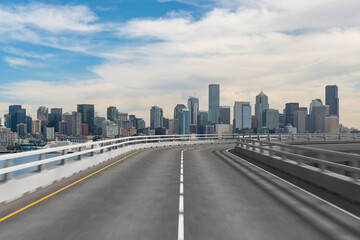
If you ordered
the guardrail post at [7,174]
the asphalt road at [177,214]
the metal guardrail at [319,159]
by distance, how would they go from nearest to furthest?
the asphalt road at [177,214] < the guardrail post at [7,174] < the metal guardrail at [319,159]

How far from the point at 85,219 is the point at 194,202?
2970 mm

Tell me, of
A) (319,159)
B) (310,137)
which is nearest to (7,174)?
A: (319,159)

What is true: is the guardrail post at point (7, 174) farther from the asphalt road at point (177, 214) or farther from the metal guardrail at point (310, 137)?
the metal guardrail at point (310, 137)

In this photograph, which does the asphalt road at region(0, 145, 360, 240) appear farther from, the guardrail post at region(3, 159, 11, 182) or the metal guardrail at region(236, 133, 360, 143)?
the metal guardrail at region(236, 133, 360, 143)

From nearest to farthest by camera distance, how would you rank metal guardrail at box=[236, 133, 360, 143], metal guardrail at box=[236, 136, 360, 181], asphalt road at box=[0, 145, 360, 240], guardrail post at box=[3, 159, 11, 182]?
asphalt road at box=[0, 145, 360, 240] < guardrail post at box=[3, 159, 11, 182] < metal guardrail at box=[236, 136, 360, 181] < metal guardrail at box=[236, 133, 360, 143]

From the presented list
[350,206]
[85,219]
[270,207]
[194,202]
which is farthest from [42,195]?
[350,206]

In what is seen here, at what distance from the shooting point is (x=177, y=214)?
7.97 m

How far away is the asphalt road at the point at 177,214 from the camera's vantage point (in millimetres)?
6457

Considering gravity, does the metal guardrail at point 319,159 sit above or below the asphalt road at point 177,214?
above

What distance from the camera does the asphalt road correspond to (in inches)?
254

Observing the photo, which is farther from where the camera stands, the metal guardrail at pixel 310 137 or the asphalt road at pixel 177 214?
the metal guardrail at pixel 310 137

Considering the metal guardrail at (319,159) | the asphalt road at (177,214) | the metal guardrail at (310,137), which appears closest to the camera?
the asphalt road at (177,214)

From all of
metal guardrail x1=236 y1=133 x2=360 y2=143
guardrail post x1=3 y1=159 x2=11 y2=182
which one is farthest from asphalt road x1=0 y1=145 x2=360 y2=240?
metal guardrail x1=236 y1=133 x2=360 y2=143

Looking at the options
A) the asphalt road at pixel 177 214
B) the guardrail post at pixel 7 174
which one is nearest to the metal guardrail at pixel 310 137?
the asphalt road at pixel 177 214
